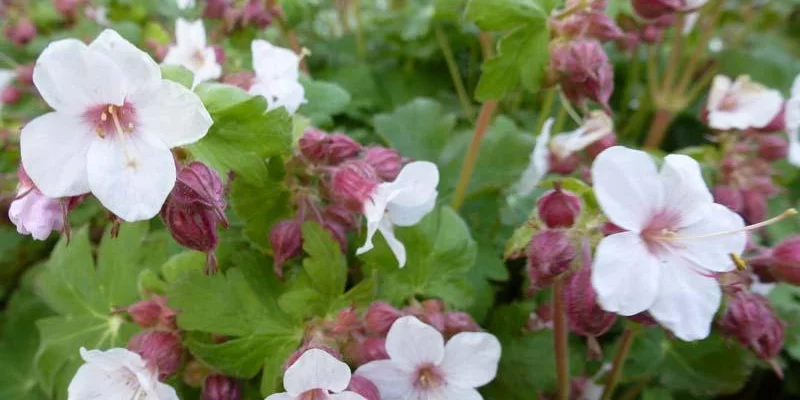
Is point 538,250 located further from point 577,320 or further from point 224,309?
point 224,309

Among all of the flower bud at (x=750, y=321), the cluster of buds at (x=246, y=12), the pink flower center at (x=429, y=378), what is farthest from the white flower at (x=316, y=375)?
the cluster of buds at (x=246, y=12)

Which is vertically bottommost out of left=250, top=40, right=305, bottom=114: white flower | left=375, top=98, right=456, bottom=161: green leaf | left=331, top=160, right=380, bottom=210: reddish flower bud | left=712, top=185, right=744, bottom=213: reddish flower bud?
left=375, top=98, right=456, bottom=161: green leaf

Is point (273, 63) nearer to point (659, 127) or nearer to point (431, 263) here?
point (431, 263)

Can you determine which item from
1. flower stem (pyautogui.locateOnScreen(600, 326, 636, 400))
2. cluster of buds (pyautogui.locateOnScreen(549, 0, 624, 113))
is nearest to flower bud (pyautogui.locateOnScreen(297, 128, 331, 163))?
cluster of buds (pyautogui.locateOnScreen(549, 0, 624, 113))

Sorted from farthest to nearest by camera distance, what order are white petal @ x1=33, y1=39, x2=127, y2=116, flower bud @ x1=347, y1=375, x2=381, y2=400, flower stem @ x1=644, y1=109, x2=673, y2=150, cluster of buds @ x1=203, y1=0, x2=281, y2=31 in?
flower stem @ x1=644, y1=109, x2=673, y2=150 → cluster of buds @ x1=203, y1=0, x2=281, y2=31 → flower bud @ x1=347, y1=375, x2=381, y2=400 → white petal @ x1=33, y1=39, x2=127, y2=116

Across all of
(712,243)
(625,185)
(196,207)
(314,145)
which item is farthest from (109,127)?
(712,243)

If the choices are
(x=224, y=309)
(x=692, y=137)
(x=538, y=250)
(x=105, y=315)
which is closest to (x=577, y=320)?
(x=538, y=250)

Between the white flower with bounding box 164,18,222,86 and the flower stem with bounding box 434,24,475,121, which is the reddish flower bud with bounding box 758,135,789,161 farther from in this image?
the white flower with bounding box 164,18,222,86
